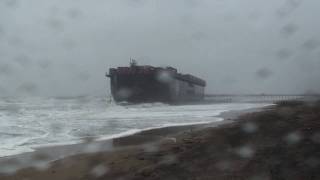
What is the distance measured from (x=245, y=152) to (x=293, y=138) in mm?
645

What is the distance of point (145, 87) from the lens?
5053 centimetres

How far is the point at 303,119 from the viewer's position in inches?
326

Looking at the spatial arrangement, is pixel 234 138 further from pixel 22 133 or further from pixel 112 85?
pixel 112 85

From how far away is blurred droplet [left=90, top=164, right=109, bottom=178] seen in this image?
7.86 m

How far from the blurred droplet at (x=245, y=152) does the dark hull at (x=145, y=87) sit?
42.2 metres

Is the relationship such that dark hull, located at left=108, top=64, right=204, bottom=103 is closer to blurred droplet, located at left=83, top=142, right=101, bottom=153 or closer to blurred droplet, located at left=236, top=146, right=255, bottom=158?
blurred droplet, located at left=83, top=142, right=101, bottom=153

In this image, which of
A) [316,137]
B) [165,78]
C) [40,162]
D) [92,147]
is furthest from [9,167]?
[165,78]

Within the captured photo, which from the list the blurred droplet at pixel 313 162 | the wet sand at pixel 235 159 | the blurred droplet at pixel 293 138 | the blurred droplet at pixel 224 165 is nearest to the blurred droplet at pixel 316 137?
the wet sand at pixel 235 159

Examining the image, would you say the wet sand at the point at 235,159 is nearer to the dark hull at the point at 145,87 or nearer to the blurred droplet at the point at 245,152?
the blurred droplet at the point at 245,152

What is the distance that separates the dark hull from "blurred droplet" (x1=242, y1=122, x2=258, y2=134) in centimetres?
4065

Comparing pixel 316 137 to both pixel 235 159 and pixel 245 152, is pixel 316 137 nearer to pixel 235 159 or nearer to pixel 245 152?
pixel 245 152

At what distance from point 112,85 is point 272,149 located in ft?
151

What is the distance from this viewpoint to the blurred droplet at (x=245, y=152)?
6938 mm

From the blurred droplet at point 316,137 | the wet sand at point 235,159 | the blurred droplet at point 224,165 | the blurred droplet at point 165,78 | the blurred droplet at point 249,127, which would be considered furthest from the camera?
the blurred droplet at point 165,78
